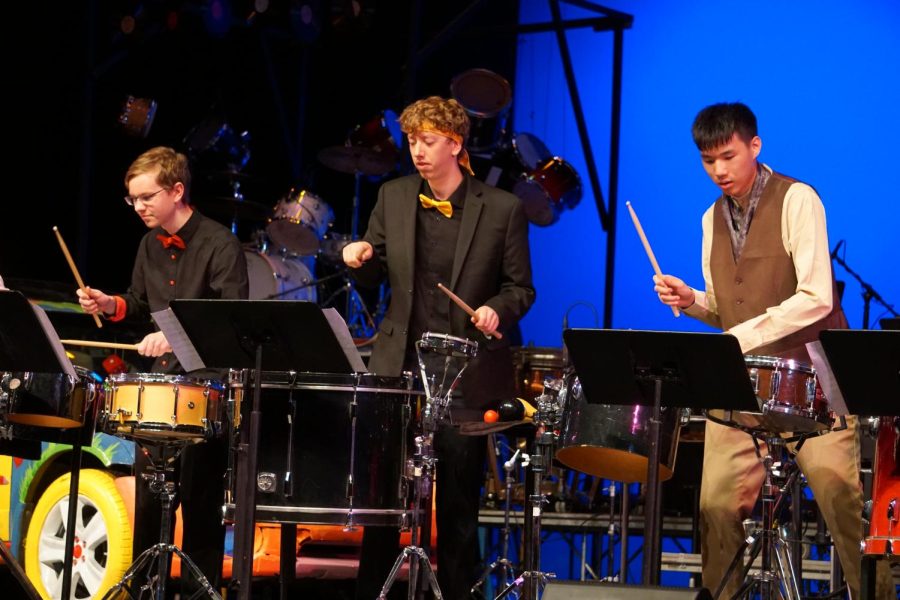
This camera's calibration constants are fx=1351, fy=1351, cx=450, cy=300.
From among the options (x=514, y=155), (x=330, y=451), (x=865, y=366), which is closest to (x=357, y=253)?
(x=330, y=451)

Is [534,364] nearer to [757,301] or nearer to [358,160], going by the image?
[358,160]

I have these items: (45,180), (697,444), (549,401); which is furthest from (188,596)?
(45,180)

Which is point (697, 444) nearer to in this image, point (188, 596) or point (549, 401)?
point (549, 401)

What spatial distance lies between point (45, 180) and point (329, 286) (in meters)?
2.43

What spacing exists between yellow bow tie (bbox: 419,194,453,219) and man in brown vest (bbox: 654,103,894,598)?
86 cm

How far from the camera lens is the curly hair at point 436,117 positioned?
491 centimetres

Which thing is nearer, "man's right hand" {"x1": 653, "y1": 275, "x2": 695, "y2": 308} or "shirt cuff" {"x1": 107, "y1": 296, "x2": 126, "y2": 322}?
"man's right hand" {"x1": 653, "y1": 275, "x2": 695, "y2": 308}

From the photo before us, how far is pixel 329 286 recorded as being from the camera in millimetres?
10406

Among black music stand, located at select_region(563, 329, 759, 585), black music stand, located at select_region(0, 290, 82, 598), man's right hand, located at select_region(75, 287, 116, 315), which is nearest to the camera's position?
black music stand, located at select_region(563, 329, 759, 585)

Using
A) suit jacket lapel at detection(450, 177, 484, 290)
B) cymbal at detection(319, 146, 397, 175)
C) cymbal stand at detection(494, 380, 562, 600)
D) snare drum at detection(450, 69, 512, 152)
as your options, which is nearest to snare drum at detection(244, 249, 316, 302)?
cymbal at detection(319, 146, 397, 175)

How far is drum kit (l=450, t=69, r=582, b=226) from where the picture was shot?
885cm

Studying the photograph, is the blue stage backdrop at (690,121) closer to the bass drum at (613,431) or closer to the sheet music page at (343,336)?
the bass drum at (613,431)

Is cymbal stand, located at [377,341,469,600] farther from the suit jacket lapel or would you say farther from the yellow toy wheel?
the yellow toy wheel

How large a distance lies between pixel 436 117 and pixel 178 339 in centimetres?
125
